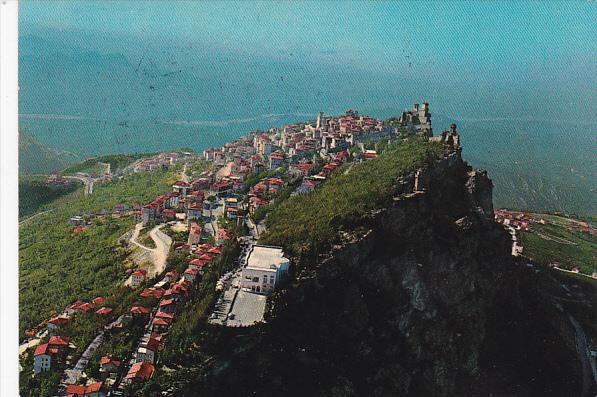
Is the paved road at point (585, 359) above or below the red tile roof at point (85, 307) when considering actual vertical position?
below

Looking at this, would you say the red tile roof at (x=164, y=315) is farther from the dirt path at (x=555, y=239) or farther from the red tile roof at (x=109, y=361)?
Result: the dirt path at (x=555, y=239)

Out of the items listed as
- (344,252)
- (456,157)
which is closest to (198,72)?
(456,157)

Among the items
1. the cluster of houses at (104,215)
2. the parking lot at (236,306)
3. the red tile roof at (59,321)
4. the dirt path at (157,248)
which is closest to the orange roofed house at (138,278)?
the dirt path at (157,248)

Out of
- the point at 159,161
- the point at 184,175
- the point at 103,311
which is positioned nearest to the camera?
the point at 103,311

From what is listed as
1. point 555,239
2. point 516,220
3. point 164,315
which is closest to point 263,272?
point 164,315

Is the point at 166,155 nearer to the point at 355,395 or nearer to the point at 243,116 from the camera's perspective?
the point at 243,116

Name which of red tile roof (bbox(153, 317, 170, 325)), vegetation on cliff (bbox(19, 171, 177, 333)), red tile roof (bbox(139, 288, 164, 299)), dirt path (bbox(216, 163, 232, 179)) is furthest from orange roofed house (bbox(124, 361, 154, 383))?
dirt path (bbox(216, 163, 232, 179))

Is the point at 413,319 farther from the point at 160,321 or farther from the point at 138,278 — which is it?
the point at 138,278
